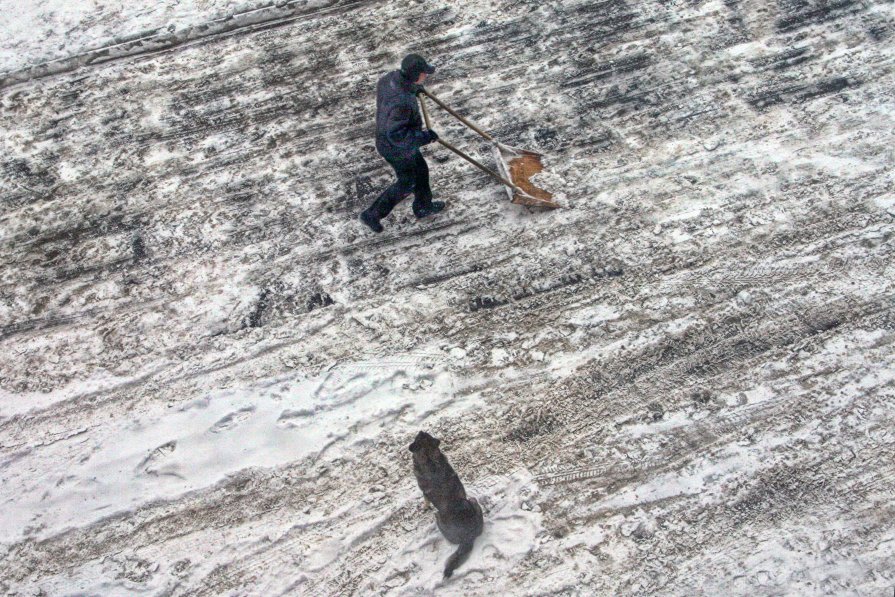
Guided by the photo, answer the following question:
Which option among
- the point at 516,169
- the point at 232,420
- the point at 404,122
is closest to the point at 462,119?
the point at 516,169

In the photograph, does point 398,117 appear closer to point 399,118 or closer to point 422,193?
point 399,118

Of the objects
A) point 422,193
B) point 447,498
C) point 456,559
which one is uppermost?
point 422,193

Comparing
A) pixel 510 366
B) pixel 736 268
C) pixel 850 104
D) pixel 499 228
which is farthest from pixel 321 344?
pixel 850 104

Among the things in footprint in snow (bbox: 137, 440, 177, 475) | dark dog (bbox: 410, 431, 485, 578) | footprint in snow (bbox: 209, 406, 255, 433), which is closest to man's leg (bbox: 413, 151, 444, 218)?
footprint in snow (bbox: 209, 406, 255, 433)

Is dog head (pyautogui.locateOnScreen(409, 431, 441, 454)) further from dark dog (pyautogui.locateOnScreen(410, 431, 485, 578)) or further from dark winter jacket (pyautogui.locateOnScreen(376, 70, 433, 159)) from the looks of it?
dark winter jacket (pyautogui.locateOnScreen(376, 70, 433, 159))

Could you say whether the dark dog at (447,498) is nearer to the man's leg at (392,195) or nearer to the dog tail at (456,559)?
the dog tail at (456,559)

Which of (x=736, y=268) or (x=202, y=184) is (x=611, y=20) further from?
(x=202, y=184)

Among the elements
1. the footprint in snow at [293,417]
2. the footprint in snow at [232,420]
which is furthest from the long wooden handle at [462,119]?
the footprint in snow at [232,420]
